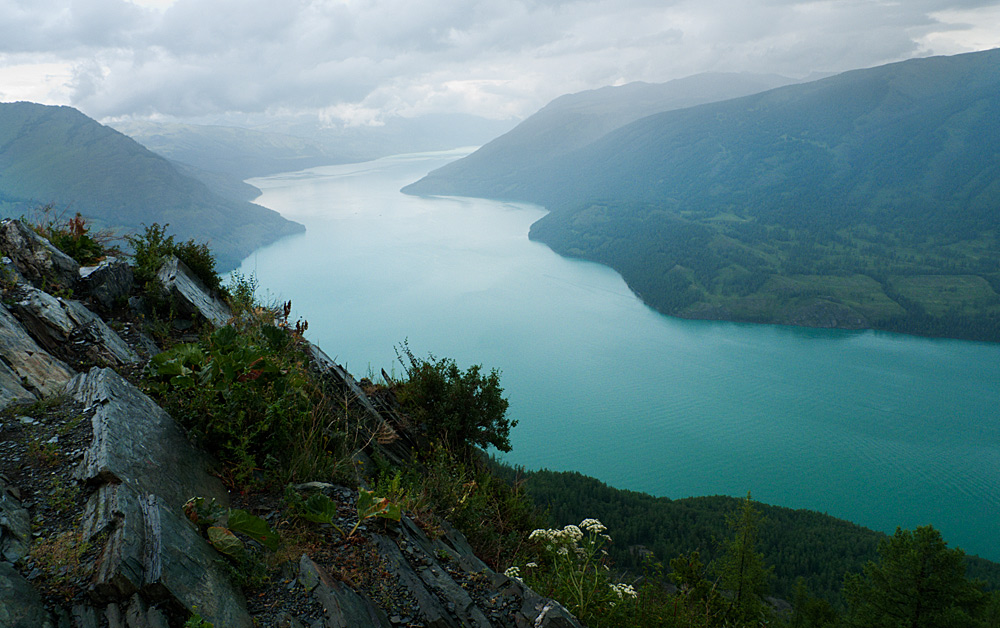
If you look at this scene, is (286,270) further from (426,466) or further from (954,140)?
(954,140)

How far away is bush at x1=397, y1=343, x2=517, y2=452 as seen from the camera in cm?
731

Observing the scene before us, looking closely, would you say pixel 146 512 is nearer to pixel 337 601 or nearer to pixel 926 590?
pixel 337 601

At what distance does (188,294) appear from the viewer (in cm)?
677

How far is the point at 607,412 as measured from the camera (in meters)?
52.8

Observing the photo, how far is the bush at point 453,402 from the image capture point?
24.0 feet

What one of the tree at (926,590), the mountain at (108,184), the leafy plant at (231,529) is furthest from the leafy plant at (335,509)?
the mountain at (108,184)

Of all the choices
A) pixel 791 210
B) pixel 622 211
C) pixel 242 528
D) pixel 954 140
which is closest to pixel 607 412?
pixel 242 528

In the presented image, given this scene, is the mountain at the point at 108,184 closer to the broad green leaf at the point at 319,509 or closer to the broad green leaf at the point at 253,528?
the broad green leaf at the point at 319,509

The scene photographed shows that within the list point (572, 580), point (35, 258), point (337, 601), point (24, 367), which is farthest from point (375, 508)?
point (35, 258)

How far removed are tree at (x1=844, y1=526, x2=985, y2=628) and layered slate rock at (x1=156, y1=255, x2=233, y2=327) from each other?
59.3 ft

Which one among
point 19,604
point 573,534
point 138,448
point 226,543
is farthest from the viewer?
point 573,534

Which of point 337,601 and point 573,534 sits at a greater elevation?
point 337,601

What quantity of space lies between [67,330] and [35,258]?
190 centimetres

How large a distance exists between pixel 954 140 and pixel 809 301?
144181 millimetres
